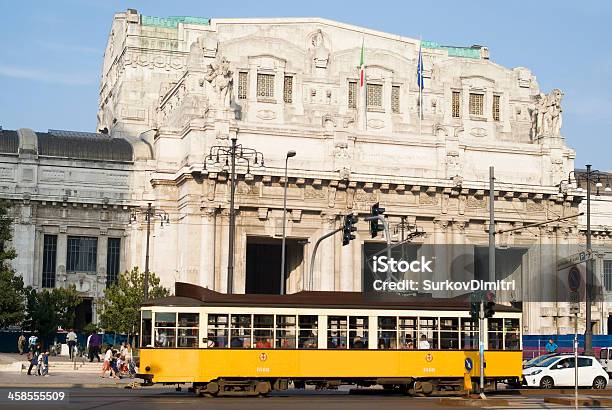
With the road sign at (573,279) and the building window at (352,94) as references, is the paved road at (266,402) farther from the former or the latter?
the building window at (352,94)

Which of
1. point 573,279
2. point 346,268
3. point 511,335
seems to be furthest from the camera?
point 573,279

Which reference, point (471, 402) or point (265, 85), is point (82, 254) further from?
point (471, 402)

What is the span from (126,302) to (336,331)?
34044 millimetres

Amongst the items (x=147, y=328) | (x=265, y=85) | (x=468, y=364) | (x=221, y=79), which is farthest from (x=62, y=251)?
(x=468, y=364)

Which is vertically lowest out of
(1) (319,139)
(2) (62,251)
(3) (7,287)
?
(3) (7,287)

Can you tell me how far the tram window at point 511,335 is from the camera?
41.9 metres

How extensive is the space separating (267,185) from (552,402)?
1618 inches

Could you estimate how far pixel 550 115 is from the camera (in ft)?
280

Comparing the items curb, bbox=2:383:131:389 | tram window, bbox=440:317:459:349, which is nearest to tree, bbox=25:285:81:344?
curb, bbox=2:383:131:389

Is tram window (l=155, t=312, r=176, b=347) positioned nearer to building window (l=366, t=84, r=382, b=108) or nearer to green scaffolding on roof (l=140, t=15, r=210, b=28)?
building window (l=366, t=84, r=382, b=108)

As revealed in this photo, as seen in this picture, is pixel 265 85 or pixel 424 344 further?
pixel 265 85

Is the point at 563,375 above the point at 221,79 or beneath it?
beneath

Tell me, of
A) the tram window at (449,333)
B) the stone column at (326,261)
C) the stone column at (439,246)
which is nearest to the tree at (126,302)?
the stone column at (326,261)

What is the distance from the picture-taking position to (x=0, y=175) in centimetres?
7931
